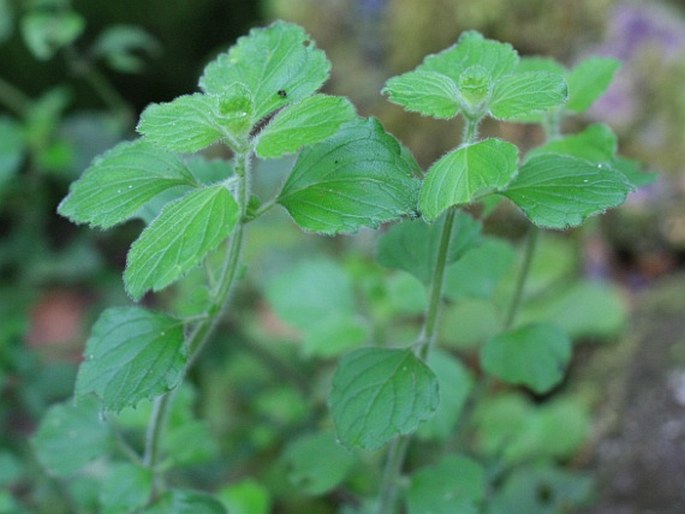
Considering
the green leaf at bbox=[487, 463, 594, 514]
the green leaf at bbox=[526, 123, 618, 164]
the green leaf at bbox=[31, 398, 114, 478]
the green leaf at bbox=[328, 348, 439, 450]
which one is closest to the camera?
the green leaf at bbox=[328, 348, 439, 450]

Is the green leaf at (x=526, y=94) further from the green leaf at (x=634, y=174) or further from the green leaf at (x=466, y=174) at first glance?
the green leaf at (x=634, y=174)

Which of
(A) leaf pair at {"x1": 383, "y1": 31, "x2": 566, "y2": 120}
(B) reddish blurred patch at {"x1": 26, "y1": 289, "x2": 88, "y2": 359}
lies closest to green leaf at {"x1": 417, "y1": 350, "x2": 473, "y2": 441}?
(A) leaf pair at {"x1": 383, "y1": 31, "x2": 566, "y2": 120}

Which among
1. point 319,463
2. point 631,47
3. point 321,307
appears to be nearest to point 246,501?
point 319,463

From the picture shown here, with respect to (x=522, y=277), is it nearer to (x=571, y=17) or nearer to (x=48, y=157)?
(x=48, y=157)

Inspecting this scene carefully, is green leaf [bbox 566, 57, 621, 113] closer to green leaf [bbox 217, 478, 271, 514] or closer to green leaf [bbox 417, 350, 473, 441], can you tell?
green leaf [bbox 417, 350, 473, 441]

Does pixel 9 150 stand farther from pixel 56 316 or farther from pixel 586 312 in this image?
pixel 586 312

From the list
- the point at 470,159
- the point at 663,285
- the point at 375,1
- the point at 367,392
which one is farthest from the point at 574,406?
the point at 375,1
